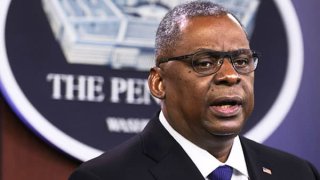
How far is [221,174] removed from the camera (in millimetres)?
1062

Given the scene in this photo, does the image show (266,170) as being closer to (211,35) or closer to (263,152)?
(263,152)

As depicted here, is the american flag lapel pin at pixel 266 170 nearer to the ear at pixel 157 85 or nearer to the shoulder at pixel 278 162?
the shoulder at pixel 278 162

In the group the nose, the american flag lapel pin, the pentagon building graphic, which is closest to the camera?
the nose

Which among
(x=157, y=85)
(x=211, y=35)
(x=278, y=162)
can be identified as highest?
(x=211, y=35)

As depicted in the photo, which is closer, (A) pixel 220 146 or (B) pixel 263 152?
(A) pixel 220 146

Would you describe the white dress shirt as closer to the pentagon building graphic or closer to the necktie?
the necktie

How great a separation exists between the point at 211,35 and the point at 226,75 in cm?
7

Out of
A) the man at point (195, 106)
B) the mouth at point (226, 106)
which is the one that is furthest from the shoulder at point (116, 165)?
the mouth at point (226, 106)

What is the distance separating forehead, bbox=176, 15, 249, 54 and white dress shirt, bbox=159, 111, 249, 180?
143 mm

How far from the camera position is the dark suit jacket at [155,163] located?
40.5 inches

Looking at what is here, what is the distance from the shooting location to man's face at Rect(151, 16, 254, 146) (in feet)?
3.32

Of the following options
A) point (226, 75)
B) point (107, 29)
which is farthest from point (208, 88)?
point (107, 29)

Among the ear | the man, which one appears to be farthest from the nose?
the ear

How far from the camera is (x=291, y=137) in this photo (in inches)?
69.9
